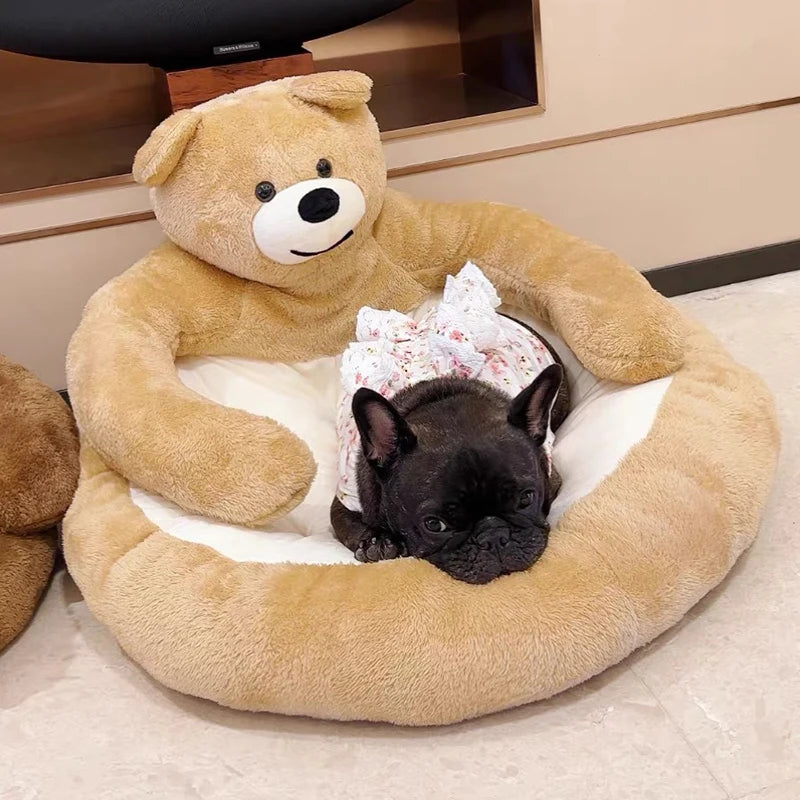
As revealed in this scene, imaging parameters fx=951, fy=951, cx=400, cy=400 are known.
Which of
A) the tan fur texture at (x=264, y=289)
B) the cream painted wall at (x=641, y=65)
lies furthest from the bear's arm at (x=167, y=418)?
the cream painted wall at (x=641, y=65)

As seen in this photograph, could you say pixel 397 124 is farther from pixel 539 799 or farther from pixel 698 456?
pixel 539 799

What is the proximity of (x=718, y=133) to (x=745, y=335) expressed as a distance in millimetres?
488

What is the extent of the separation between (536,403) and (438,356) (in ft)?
0.99

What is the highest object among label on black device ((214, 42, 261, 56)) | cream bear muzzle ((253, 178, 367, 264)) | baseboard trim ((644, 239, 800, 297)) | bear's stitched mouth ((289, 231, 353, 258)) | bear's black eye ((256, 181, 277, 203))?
label on black device ((214, 42, 261, 56))

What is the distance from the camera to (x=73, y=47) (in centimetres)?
170

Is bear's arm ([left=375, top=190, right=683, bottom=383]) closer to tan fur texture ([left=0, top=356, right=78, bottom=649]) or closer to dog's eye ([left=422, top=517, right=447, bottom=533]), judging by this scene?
dog's eye ([left=422, top=517, right=447, bottom=533])

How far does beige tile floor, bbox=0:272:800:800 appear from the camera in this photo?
3.95 ft

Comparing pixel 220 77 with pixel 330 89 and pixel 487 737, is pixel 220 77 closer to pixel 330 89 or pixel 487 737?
pixel 330 89

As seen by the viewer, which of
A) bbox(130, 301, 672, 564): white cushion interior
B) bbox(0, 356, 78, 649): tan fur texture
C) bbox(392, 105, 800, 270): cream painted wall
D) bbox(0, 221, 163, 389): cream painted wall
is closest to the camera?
bbox(130, 301, 672, 564): white cushion interior

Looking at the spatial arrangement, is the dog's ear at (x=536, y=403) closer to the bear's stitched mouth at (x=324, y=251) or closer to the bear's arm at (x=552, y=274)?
the bear's arm at (x=552, y=274)

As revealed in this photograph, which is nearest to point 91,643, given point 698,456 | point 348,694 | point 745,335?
point 348,694

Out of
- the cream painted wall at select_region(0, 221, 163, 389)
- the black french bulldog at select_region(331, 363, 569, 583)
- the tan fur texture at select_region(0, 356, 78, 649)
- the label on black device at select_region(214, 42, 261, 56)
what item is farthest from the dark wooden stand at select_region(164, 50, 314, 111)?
the black french bulldog at select_region(331, 363, 569, 583)

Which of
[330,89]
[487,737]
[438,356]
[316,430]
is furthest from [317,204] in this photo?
[487,737]

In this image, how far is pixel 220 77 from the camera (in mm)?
1808
